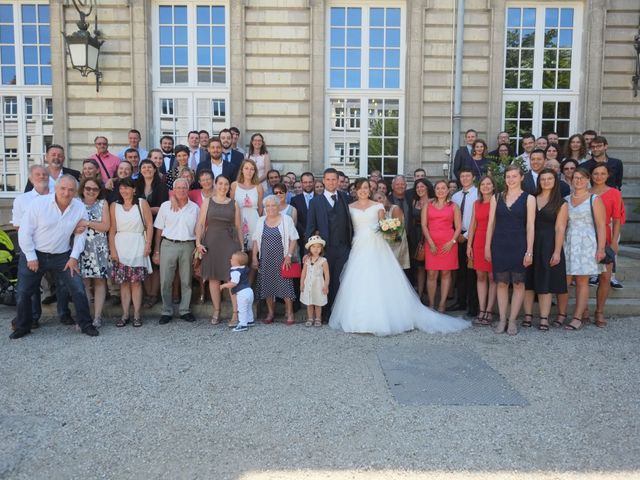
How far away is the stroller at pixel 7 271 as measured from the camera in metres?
7.09

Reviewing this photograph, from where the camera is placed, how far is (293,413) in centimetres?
399

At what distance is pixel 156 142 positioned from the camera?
10.9 meters

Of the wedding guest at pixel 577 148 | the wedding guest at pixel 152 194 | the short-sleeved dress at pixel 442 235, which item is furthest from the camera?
the wedding guest at pixel 577 148

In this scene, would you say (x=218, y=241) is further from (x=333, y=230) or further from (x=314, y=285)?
(x=333, y=230)

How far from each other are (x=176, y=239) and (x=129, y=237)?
0.54 metres

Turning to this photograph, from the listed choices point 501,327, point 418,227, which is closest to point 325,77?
point 418,227

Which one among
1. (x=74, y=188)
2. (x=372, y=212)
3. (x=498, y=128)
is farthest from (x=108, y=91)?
(x=498, y=128)

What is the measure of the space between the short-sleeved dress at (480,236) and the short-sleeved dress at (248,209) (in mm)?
2758

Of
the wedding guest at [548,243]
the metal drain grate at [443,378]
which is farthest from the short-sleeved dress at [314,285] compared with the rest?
the wedding guest at [548,243]

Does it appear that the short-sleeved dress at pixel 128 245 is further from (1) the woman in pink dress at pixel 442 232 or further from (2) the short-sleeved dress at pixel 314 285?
(1) the woman in pink dress at pixel 442 232

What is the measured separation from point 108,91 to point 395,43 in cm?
585

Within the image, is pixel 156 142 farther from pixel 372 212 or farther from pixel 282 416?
pixel 282 416

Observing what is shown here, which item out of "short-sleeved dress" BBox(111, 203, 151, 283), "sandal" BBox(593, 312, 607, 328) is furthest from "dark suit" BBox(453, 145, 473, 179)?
"short-sleeved dress" BBox(111, 203, 151, 283)

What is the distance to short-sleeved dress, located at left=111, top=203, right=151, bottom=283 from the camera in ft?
20.5
